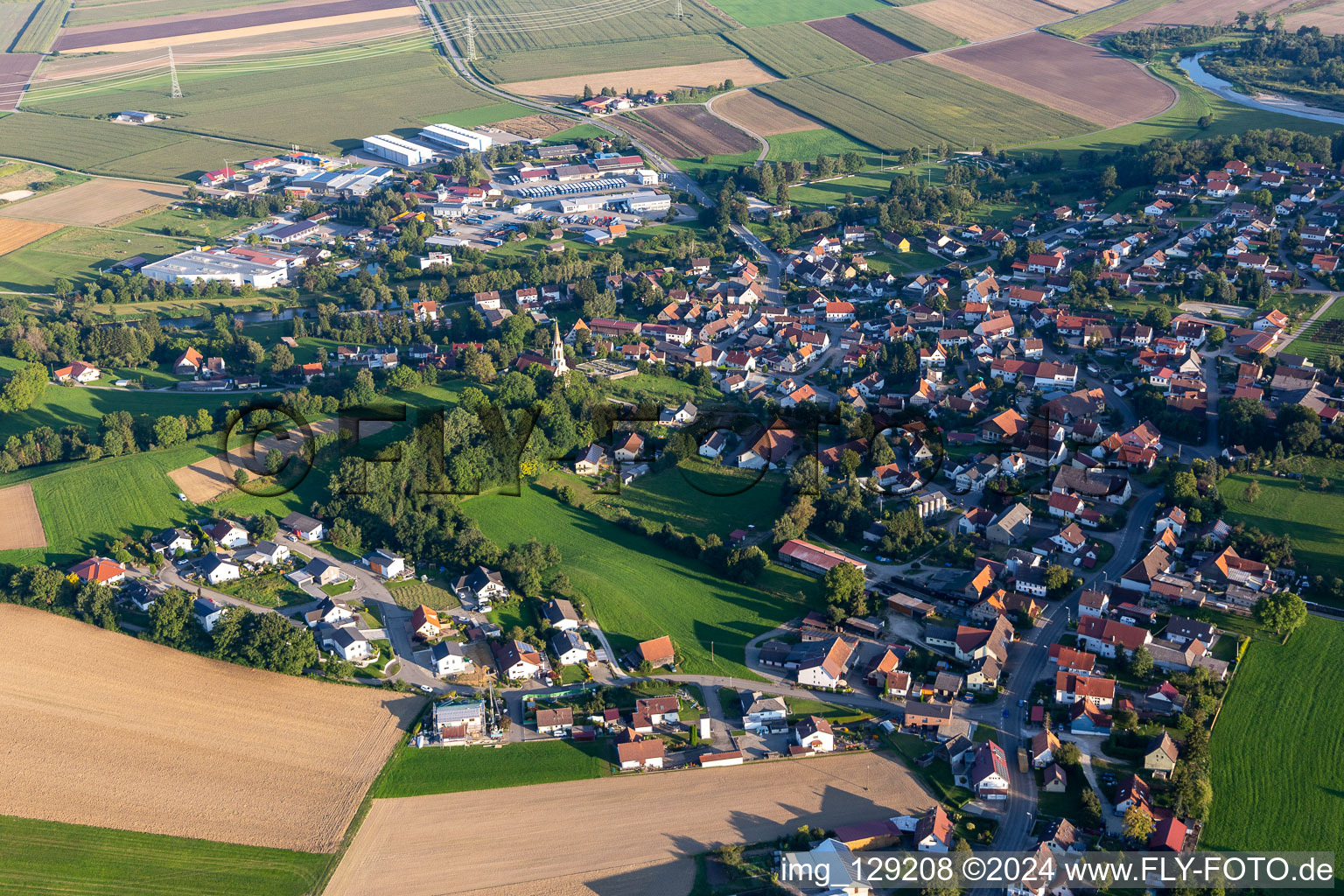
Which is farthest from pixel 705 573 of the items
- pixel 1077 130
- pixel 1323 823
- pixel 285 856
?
pixel 1077 130

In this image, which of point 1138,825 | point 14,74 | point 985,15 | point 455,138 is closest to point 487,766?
point 1138,825

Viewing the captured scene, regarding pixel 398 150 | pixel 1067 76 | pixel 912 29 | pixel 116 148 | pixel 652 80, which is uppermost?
pixel 912 29

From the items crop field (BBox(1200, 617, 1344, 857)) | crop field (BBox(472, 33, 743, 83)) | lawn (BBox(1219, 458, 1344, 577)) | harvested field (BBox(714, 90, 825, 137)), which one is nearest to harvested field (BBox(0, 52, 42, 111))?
crop field (BBox(472, 33, 743, 83))

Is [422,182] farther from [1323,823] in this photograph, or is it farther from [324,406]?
[1323,823]

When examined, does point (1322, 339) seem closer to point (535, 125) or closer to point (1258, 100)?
point (1258, 100)

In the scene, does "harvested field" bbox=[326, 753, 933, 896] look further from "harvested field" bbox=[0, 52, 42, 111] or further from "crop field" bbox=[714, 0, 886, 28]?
"crop field" bbox=[714, 0, 886, 28]

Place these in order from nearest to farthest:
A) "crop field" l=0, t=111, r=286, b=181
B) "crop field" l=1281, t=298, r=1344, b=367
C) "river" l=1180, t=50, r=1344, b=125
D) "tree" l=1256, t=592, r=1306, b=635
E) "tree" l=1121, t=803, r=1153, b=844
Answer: "tree" l=1121, t=803, r=1153, b=844 < "tree" l=1256, t=592, r=1306, b=635 < "crop field" l=1281, t=298, r=1344, b=367 < "river" l=1180, t=50, r=1344, b=125 < "crop field" l=0, t=111, r=286, b=181

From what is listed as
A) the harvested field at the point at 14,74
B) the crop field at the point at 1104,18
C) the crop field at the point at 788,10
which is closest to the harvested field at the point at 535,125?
the crop field at the point at 788,10
